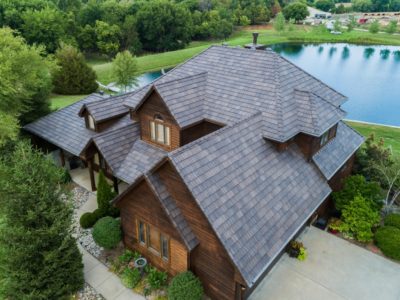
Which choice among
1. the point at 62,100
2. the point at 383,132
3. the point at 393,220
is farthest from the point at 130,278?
the point at 62,100

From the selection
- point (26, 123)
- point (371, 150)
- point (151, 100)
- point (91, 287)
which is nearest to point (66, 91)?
point (26, 123)

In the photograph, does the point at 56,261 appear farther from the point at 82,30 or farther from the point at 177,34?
the point at 177,34

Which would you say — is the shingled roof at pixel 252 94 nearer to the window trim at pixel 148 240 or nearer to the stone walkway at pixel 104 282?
the window trim at pixel 148 240

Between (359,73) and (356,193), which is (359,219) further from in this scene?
(359,73)

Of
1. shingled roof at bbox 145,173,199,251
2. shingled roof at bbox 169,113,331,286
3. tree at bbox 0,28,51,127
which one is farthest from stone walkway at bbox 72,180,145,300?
tree at bbox 0,28,51,127

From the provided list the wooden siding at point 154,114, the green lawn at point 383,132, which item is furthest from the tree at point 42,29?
the green lawn at point 383,132
